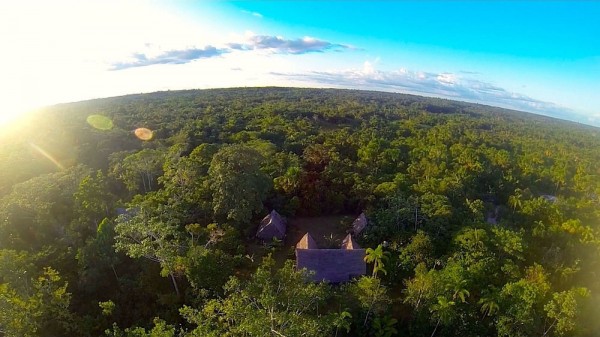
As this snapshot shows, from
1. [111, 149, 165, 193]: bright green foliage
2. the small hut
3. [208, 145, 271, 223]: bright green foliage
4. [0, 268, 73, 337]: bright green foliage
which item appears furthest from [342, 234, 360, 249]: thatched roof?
[111, 149, 165, 193]: bright green foliage

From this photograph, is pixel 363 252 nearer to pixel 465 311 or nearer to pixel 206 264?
pixel 465 311

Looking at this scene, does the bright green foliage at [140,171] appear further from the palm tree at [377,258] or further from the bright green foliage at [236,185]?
the palm tree at [377,258]

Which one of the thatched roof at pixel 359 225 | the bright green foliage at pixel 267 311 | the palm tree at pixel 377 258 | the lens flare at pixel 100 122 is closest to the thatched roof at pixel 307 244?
the palm tree at pixel 377 258

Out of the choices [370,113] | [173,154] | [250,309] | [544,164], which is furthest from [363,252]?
[370,113]

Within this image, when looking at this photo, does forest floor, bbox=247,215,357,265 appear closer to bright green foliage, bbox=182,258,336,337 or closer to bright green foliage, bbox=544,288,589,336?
bright green foliage, bbox=182,258,336,337

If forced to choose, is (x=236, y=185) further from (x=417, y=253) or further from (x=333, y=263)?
(x=417, y=253)

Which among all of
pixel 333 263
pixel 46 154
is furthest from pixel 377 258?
pixel 46 154
